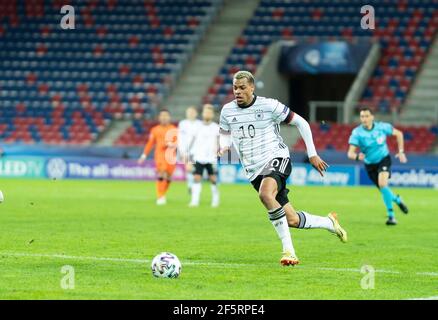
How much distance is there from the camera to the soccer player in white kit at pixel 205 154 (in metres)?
25.7

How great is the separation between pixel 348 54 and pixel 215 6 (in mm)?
7227

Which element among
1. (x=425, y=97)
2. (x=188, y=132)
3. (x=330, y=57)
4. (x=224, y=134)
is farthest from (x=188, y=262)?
(x=330, y=57)

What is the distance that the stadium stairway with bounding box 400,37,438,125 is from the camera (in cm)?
3919

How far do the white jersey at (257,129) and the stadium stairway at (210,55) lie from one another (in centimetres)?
2958

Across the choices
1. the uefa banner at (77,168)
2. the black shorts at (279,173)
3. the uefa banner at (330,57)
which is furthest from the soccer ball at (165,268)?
the uefa banner at (330,57)

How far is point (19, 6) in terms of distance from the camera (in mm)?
49125

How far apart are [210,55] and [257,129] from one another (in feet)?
108

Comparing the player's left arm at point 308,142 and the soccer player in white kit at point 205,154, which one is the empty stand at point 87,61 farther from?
the player's left arm at point 308,142

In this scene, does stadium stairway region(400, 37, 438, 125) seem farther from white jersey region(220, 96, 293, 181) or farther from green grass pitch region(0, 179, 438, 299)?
white jersey region(220, 96, 293, 181)

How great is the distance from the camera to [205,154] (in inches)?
1038

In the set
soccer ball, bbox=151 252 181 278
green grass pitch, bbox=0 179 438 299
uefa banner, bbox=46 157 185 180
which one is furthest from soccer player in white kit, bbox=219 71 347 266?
uefa banner, bbox=46 157 185 180

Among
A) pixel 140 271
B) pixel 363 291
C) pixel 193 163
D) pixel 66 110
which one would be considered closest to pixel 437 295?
pixel 363 291

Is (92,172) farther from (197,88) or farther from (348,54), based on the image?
(348,54)
